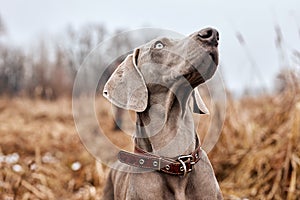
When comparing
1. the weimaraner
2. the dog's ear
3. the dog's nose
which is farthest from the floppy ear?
the dog's nose

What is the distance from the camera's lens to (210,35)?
5.94ft

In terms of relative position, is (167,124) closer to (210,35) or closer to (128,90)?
(128,90)

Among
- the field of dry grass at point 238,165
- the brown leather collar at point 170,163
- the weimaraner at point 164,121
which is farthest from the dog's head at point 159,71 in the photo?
the field of dry grass at point 238,165

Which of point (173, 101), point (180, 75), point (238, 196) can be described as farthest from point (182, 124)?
point (238, 196)

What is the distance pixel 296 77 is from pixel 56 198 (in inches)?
99.8

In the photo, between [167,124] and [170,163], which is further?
[167,124]

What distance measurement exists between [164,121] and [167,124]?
0.02m

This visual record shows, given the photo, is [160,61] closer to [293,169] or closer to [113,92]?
[113,92]

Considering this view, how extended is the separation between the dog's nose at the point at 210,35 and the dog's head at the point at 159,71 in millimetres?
47

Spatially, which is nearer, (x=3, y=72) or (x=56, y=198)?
(x=56, y=198)

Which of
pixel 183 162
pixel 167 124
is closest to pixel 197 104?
pixel 167 124

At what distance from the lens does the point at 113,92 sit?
83.1 inches

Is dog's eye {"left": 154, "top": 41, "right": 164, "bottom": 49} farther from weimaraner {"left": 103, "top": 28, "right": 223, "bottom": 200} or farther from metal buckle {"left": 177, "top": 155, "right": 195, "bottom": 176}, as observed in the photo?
metal buckle {"left": 177, "top": 155, "right": 195, "bottom": 176}

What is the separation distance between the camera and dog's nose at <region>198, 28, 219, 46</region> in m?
1.81
